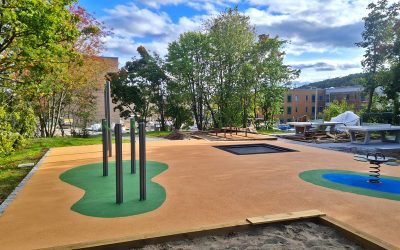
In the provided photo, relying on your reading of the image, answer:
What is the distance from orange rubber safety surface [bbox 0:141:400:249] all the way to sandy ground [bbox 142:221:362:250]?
11.6 inches

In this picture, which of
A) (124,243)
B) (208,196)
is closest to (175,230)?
(124,243)

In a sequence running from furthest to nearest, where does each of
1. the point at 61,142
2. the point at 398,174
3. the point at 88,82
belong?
the point at 88,82 → the point at 61,142 → the point at 398,174

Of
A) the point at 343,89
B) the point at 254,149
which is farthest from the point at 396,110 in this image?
the point at 343,89

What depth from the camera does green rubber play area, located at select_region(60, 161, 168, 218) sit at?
14.5 feet

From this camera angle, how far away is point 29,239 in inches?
135

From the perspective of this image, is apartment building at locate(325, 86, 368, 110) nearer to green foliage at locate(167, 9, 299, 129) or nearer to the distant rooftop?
the distant rooftop

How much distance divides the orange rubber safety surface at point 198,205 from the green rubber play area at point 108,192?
0.16m

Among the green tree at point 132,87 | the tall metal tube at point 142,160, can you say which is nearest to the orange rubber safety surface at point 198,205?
the tall metal tube at point 142,160

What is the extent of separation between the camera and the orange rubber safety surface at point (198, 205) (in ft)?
11.9

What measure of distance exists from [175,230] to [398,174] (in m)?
A: 5.98

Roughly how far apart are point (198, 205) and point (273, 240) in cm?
151

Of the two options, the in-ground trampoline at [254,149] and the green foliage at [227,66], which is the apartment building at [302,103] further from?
the in-ground trampoline at [254,149]

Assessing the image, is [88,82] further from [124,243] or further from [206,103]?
[124,243]

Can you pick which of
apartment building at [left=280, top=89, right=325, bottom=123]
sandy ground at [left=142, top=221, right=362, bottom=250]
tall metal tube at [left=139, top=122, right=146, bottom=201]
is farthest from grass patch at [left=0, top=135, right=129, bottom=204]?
apartment building at [left=280, top=89, right=325, bottom=123]
